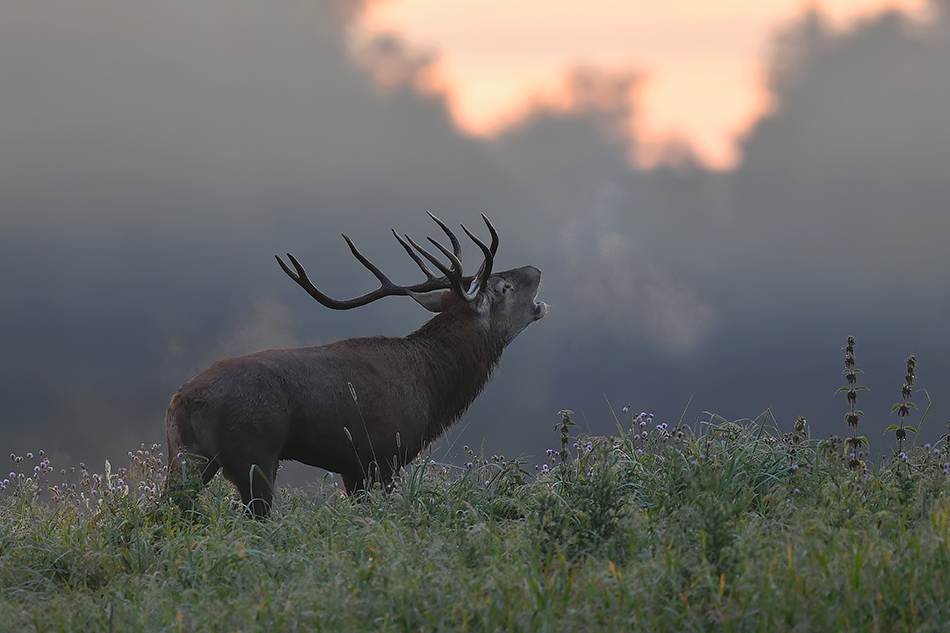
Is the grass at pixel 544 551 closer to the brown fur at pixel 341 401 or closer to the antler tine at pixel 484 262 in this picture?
the brown fur at pixel 341 401

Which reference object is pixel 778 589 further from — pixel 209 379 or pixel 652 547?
pixel 209 379

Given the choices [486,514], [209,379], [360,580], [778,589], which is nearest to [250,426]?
[209,379]

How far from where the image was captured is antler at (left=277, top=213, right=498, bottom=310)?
8.39 meters

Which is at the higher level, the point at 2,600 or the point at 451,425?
the point at 451,425

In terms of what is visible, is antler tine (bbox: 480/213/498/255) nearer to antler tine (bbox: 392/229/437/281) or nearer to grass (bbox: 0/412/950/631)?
antler tine (bbox: 392/229/437/281)

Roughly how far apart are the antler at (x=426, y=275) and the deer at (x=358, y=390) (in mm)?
12

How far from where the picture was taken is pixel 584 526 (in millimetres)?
5148

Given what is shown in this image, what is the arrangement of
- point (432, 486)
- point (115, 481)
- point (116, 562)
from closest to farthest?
point (116, 562), point (432, 486), point (115, 481)

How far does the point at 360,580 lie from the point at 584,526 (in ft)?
4.43

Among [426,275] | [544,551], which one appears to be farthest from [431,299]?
[544,551]

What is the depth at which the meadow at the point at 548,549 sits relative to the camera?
12.9 ft

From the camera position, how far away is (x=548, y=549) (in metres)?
4.83

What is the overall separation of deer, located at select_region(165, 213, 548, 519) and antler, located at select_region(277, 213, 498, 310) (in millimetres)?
12

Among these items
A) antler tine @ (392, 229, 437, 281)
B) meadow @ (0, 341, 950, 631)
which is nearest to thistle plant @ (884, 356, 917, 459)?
meadow @ (0, 341, 950, 631)
